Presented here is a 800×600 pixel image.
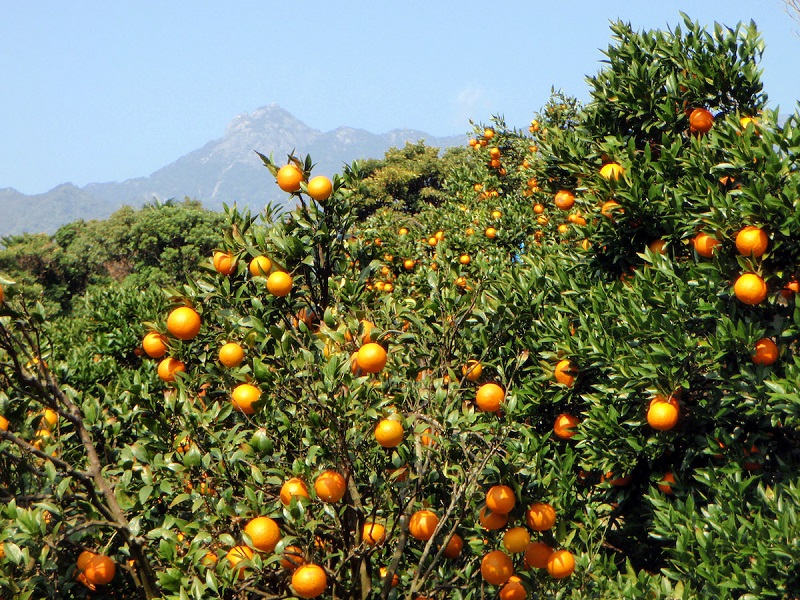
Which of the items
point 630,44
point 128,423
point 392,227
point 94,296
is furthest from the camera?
point 392,227

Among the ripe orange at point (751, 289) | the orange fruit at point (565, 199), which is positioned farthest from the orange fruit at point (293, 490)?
the orange fruit at point (565, 199)

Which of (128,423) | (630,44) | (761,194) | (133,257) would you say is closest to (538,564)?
(761,194)

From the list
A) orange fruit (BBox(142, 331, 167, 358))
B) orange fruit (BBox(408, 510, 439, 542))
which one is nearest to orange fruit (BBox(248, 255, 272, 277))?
orange fruit (BBox(142, 331, 167, 358))

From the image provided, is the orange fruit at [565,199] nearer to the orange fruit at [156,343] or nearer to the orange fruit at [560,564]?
the orange fruit at [560,564]

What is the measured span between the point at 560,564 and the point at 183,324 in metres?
2.12

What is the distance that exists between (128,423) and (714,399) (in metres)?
3.12

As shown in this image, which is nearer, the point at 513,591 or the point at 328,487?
the point at 328,487

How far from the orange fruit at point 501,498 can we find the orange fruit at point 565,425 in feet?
3.88

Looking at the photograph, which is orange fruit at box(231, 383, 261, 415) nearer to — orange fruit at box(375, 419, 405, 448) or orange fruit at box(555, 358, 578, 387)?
orange fruit at box(375, 419, 405, 448)

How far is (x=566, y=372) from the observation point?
158 inches

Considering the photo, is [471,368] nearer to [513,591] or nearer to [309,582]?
[513,591]

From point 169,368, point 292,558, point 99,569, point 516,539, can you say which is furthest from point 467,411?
point 99,569

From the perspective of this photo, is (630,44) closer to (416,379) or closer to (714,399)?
(714,399)

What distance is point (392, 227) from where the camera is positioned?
32.6 ft
